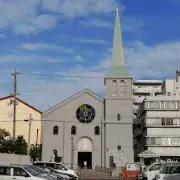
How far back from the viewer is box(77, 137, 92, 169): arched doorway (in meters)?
81.8

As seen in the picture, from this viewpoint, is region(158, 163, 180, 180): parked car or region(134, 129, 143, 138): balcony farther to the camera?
region(134, 129, 143, 138): balcony

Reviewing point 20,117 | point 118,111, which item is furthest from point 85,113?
point 20,117

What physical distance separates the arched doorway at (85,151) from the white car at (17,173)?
57170 millimetres

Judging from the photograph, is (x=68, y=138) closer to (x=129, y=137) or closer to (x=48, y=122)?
(x=48, y=122)

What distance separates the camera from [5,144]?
60.5 meters

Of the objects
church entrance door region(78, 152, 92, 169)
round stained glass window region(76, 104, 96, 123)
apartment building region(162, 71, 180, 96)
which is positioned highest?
apartment building region(162, 71, 180, 96)

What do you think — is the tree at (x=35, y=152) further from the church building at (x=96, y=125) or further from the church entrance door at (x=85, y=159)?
the church entrance door at (x=85, y=159)

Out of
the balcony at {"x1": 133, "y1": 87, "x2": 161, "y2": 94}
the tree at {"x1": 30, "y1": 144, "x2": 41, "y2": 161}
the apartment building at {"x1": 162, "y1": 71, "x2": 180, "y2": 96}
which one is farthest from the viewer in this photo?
the balcony at {"x1": 133, "y1": 87, "x2": 161, "y2": 94}

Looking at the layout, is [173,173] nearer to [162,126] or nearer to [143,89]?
[162,126]

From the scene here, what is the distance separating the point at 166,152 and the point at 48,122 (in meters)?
22.3

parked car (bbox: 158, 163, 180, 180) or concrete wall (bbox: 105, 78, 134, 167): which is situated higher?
concrete wall (bbox: 105, 78, 134, 167)

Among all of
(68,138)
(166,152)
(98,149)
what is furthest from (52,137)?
(166,152)

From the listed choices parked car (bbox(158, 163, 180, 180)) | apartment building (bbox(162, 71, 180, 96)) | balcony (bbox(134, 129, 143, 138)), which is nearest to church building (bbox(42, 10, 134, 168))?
balcony (bbox(134, 129, 143, 138))

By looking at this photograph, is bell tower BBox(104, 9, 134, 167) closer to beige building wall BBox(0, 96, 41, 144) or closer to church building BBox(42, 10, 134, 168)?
church building BBox(42, 10, 134, 168)
